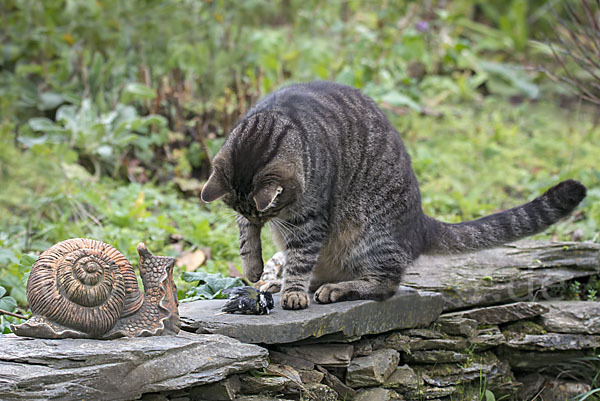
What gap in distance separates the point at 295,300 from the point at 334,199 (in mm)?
652

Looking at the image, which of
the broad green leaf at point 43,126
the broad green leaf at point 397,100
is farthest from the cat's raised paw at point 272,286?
the broad green leaf at point 397,100

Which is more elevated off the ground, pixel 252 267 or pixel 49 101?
pixel 49 101

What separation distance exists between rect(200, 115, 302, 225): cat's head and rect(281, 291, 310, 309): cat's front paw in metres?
0.42

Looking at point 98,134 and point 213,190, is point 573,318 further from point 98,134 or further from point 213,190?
point 98,134

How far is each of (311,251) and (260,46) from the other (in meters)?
4.98

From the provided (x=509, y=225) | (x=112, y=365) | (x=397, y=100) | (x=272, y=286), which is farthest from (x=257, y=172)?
(x=397, y=100)

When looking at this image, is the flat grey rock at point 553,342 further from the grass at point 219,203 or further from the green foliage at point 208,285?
the green foliage at point 208,285

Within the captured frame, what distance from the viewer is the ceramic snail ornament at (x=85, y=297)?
104 inches

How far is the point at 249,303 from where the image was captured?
325 centimetres

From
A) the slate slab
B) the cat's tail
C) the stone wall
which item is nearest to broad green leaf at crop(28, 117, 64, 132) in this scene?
the stone wall

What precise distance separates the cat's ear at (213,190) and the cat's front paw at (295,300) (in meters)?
0.65

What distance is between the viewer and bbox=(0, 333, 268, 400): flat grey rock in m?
2.42

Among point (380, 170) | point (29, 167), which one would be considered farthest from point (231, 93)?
point (380, 170)

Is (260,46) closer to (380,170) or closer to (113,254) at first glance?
(380,170)
